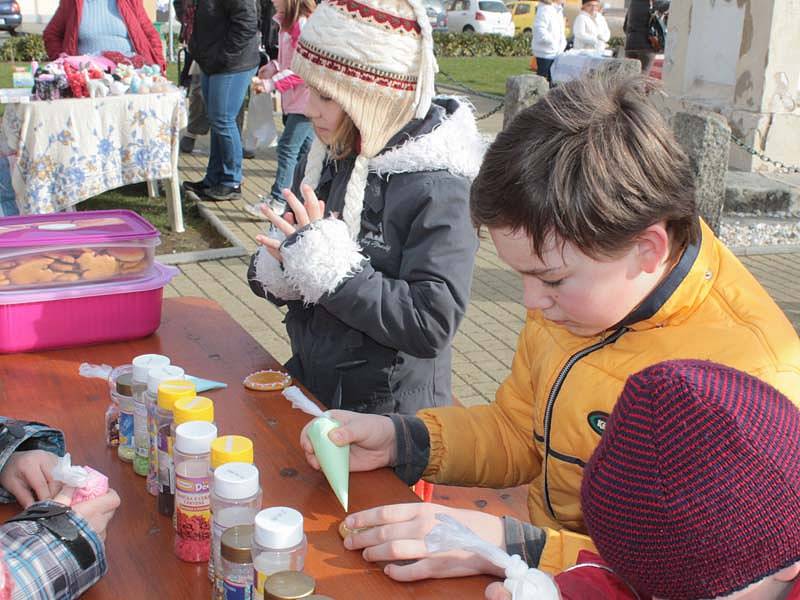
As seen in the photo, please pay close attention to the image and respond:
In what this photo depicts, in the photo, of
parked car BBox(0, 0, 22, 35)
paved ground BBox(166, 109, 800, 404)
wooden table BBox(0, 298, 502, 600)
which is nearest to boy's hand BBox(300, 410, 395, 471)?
wooden table BBox(0, 298, 502, 600)

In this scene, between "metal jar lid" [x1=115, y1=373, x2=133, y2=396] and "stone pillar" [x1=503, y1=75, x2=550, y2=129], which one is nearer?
"metal jar lid" [x1=115, y1=373, x2=133, y2=396]

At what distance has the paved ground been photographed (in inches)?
171

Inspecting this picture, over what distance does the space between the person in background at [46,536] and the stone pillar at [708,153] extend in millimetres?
4982

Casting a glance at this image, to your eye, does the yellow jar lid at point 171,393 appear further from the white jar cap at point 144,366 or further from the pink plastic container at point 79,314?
the pink plastic container at point 79,314

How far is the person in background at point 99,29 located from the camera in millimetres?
6227

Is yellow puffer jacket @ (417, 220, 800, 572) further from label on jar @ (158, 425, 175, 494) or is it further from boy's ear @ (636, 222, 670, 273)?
label on jar @ (158, 425, 175, 494)

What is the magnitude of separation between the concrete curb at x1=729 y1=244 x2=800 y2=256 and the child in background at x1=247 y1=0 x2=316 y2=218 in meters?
3.12

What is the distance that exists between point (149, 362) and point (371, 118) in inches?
33.7

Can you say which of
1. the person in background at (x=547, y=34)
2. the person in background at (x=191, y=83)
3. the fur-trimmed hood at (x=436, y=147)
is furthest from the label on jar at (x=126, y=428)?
the person in background at (x=547, y=34)

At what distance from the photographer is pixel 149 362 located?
1.68 metres

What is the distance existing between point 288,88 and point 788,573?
18.3 feet

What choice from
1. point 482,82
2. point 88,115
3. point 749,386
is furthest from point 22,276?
point 482,82

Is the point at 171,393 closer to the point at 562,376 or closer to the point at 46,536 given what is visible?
the point at 46,536

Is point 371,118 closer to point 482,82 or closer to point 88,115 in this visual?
point 88,115
